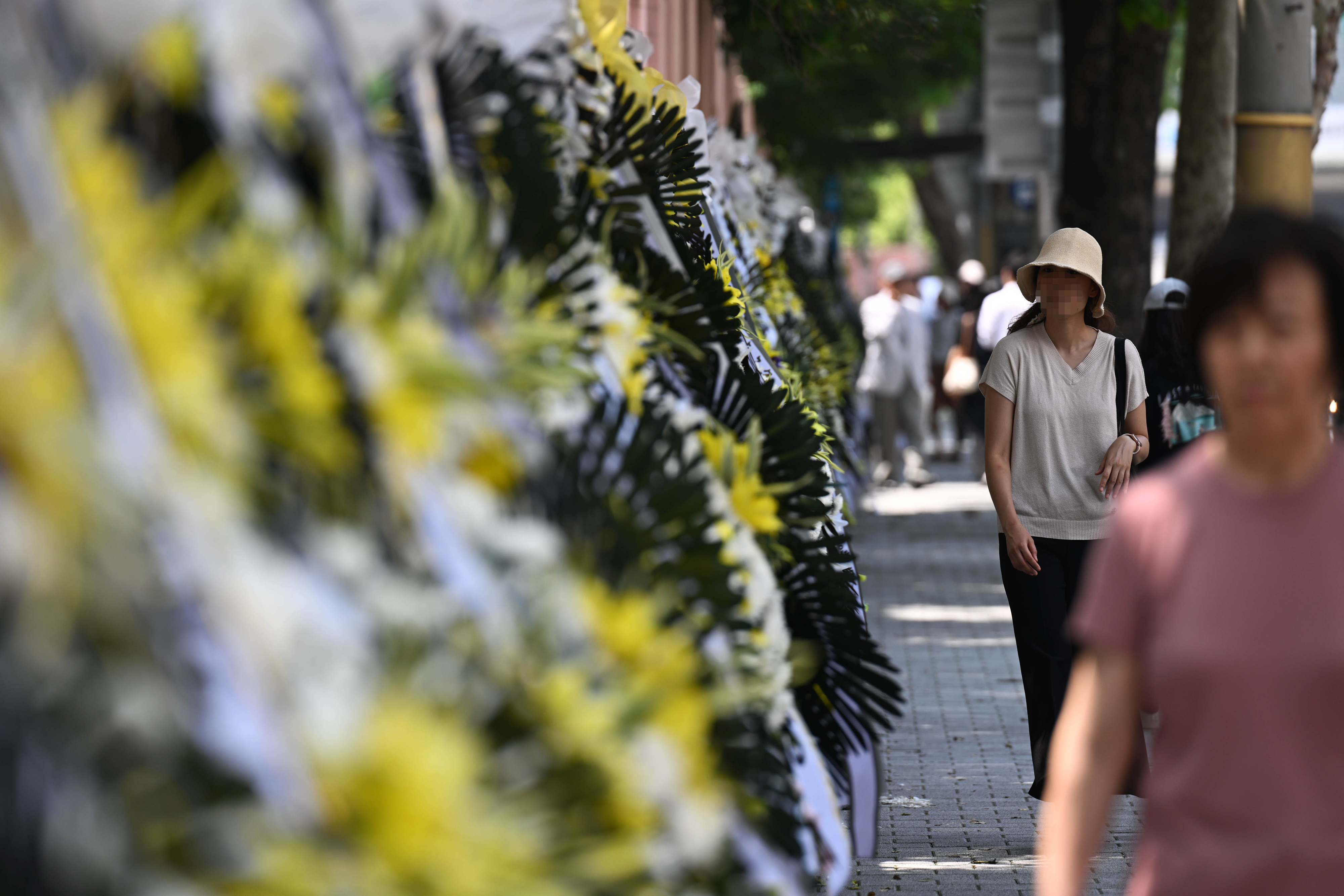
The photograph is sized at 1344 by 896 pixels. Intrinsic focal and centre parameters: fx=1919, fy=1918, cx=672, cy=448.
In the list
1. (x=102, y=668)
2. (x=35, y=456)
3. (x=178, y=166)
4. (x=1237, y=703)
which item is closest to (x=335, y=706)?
(x=102, y=668)

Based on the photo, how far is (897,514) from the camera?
52.1 ft

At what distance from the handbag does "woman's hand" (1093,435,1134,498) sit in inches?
401

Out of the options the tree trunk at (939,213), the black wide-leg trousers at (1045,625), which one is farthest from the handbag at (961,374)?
the tree trunk at (939,213)

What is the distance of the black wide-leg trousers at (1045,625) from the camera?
5570 mm

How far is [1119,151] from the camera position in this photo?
39.1 ft

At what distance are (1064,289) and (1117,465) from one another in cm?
52

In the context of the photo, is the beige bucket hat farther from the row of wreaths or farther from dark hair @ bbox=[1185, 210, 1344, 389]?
dark hair @ bbox=[1185, 210, 1344, 389]

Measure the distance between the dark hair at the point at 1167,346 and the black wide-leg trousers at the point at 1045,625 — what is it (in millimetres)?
1152

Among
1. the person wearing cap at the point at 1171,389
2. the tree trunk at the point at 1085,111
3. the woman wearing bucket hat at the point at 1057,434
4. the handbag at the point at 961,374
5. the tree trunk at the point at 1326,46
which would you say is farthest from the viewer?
the handbag at the point at 961,374

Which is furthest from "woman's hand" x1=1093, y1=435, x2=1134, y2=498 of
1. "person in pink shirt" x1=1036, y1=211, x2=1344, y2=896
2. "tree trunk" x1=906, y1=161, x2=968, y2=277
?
"tree trunk" x1=906, y1=161, x2=968, y2=277

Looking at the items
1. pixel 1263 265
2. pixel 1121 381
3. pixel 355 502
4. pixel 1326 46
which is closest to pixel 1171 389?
pixel 1121 381

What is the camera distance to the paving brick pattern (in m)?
5.48

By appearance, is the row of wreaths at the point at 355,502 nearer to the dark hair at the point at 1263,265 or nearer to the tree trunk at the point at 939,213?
the dark hair at the point at 1263,265

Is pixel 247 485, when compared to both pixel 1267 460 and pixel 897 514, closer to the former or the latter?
pixel 1267 460
